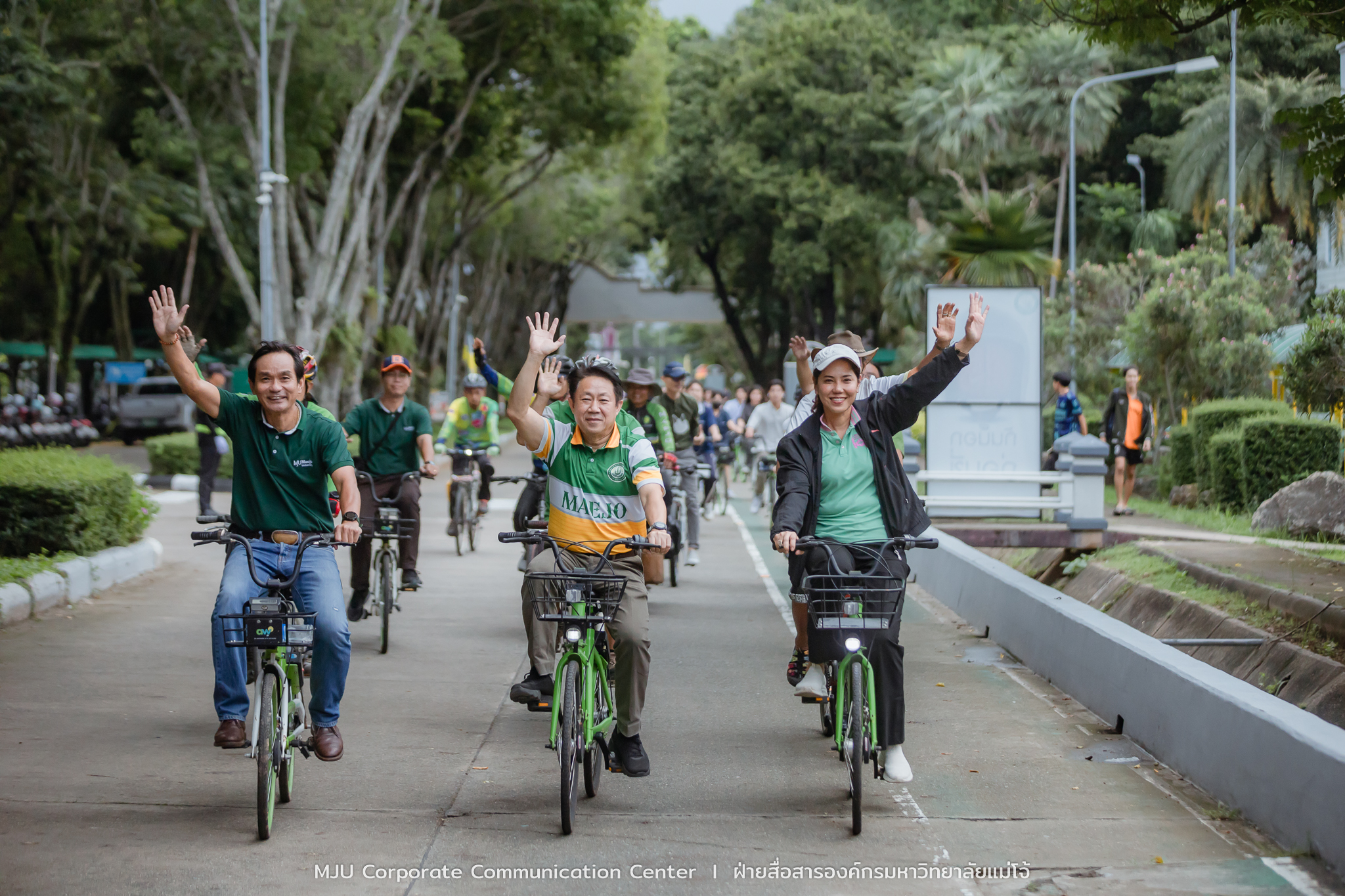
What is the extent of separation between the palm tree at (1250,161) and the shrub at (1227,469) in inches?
583

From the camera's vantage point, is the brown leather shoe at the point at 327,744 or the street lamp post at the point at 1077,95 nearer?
the brown leather shoe at the point at 327,744

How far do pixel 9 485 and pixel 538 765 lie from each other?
22.2 ft

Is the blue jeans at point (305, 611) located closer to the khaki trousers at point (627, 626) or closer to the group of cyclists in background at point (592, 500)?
the group of cyclists in background at point (592, 500)

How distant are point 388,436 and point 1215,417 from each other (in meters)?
12.3

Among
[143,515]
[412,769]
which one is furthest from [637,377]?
[143,515]

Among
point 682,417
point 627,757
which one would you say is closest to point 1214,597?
point 627,757

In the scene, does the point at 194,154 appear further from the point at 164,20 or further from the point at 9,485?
the point at 9,485

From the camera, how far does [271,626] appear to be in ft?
18.4

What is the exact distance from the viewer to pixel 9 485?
1155 cm

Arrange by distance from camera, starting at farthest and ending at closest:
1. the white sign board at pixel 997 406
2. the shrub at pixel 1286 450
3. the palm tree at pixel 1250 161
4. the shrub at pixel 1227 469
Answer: the palm tree at pixel 1250 161 < the shrub at pixel 1227 469 < the shrub at pixel 1286 450 < the white sign board at pixel 997 406

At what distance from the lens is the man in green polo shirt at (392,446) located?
10.2 metres

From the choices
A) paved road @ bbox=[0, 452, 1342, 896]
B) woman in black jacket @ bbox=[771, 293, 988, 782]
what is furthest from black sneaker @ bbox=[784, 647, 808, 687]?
woman in black jacket @ bbox=[771, 293, 988, 782]

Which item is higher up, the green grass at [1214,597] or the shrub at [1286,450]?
the shrub at [1286,450]

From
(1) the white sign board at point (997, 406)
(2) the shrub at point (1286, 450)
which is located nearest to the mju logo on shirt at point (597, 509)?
(1) the white sign board at point (997, 406)
